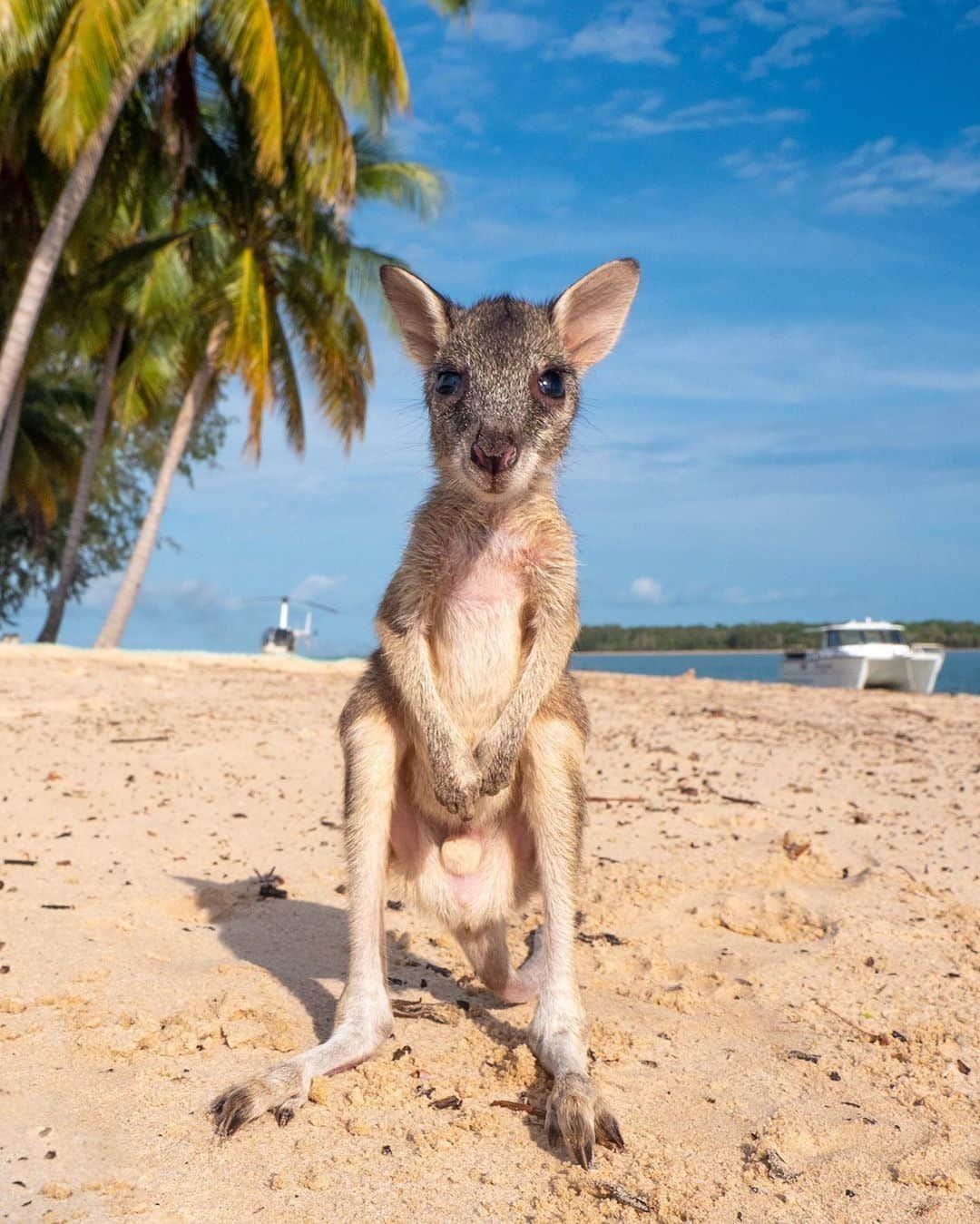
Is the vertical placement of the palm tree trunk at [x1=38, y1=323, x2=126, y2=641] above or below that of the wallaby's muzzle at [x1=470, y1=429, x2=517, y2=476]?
above

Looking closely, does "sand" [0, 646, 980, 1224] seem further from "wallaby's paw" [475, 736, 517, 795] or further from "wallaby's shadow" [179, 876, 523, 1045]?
"wallaby's paw" [475, 736, 517, 795]

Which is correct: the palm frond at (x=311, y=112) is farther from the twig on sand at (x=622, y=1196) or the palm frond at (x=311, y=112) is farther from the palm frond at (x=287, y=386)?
the twig on sand at (x=622, y=1196)

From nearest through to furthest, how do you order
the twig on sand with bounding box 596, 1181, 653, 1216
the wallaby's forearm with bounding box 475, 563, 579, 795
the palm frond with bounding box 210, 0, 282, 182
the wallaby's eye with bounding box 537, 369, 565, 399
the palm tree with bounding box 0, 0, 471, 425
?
the twig on sand with bounding box 596, 1181, 653, 1216, the wallaby's forearm with bounding box 475, 563, 579, 795, the wallaby's eye with bounding box 537, 369, 565, 399, the palm tree with bounding box 0, 0, 471, 425, the palm frond with bounding box 210, 0, 282, 182

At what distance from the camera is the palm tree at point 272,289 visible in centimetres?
1933

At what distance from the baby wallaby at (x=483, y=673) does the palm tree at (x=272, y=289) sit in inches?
619

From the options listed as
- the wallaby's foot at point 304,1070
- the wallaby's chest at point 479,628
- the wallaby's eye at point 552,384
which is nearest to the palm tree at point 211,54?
the wallaby's eye at point 552,384

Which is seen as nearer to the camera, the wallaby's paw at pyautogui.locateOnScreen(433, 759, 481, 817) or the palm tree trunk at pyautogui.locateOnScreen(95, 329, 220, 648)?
the wallaby's paw at pyautogui.locateOnScreen(433, 759, 481, 817)

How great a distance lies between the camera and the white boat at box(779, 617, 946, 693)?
1064 inches

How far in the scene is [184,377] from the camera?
22281mm

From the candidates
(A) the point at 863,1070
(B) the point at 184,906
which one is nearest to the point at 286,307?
(B) the point at 184,906

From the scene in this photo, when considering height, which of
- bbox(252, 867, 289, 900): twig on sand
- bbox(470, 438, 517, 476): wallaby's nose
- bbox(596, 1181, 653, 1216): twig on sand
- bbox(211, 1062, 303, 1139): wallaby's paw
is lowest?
bbox(596, 1181, 653, 1216): twig on sand

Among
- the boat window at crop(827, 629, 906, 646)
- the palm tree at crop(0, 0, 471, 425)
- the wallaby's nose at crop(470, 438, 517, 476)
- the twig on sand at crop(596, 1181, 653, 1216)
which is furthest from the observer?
the boat window at crop(827, 629, 906, 646)

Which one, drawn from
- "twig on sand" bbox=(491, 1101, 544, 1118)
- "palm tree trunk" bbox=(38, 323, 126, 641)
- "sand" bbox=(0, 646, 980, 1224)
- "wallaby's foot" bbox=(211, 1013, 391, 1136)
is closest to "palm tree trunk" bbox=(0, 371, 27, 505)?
"palm tree trunk" bbox=(38, 323, 126, 641)

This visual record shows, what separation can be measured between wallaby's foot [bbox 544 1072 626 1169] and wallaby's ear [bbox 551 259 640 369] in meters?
2.27
